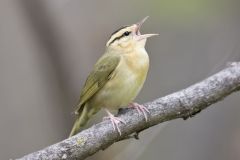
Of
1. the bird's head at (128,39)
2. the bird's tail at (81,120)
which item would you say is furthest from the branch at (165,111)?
the bird's head at (128,39)

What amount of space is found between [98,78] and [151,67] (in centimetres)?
283

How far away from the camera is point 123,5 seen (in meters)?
9.91

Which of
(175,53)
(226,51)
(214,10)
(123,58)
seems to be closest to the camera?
(123,58)

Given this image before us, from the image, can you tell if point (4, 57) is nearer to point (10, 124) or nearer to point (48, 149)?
point (10, 124)

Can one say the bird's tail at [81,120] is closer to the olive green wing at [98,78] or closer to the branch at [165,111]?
the olive green wing at [98,78]

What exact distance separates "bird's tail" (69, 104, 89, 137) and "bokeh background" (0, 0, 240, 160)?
24 centimetres

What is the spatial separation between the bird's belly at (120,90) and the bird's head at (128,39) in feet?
1.38

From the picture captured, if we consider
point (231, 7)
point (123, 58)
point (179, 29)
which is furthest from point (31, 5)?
point (179, 29)

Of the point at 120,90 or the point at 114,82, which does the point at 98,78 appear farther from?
the point at 120,90

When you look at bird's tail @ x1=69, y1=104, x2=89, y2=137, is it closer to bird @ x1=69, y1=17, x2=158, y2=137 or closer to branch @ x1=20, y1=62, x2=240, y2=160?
bird @ x1=69, y1=17, x2=158, y2=137

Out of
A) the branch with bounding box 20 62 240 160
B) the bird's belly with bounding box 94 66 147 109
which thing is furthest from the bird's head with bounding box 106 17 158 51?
the branch with bounding box 20 62 240 160

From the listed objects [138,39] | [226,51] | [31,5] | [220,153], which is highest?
[31,5]

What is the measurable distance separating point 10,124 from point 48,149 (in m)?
4.70

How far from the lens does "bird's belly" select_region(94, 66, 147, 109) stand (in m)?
6.90
